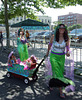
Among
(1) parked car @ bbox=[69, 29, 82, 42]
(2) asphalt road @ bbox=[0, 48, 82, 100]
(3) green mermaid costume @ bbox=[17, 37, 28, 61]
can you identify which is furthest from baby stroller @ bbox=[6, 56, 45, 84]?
(1) parked car @ bbox=[69, 29, 82, 42]

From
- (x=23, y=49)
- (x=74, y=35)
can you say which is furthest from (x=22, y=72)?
(x=74, y=35)

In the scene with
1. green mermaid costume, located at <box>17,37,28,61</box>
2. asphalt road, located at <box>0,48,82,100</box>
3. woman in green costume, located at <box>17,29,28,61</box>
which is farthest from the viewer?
green mermaid costume, located at <box>17,37,28,61</box>

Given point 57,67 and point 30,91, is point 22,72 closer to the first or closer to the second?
point 30,91

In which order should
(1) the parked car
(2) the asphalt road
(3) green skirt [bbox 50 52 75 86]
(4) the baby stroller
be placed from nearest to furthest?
1. (3) green skirt [bbox 50 52 75 86]
2. (2) the asphalt road
3. (4) the baby stroller
4. (1) the parked car

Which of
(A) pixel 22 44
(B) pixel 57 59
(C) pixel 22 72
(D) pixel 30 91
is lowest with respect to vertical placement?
(D) pixel 30 91

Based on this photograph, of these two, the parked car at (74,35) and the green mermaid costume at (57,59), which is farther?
the parked car at (74,35)

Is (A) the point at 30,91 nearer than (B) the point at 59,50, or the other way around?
(B) the point at 59,50

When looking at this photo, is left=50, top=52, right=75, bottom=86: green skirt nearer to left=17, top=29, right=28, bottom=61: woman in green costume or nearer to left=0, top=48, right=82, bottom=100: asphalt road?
left=0, top=48, right=82, bottom=100: asphalt road

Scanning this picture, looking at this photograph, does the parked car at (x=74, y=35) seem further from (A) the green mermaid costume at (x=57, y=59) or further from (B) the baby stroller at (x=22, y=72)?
(A) the green mermaid costume at (x=57, y=59)

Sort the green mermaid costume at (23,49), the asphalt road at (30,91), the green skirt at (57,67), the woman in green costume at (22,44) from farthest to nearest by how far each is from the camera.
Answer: the green mermaid costume at (23,49), the woman in green costume at (22,44), the asphalt road at (30,91), the green skirt at (57,67)

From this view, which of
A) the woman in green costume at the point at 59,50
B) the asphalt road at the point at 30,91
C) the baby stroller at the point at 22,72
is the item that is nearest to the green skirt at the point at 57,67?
the woman in green costume at the point at 59,50

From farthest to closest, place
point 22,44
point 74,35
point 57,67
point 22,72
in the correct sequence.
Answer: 1. point 74,35
2. point 22,44
3. point 22,72
4. point 57,67

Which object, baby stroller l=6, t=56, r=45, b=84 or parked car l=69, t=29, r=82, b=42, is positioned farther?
parked car l=69, t=29, r=82, b=42

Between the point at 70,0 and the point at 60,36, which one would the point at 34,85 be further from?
the point at 70,0
